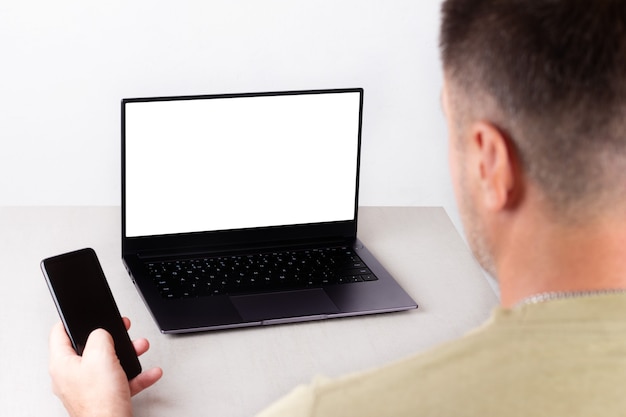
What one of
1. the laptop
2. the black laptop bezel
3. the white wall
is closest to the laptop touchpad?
the laptop

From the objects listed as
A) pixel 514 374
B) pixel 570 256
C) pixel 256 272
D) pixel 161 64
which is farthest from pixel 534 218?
pixel 161 64

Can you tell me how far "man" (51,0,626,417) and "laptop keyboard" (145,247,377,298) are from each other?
2.05ft

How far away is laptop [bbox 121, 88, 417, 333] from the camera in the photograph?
1.35 meters

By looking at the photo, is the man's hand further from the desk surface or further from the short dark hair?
the short dark hair

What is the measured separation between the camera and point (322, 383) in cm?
67

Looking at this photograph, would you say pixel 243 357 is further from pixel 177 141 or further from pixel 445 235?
pixel 445 235

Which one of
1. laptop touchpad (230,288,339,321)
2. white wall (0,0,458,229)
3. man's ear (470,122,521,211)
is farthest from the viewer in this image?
white wall (0,0,458,229)

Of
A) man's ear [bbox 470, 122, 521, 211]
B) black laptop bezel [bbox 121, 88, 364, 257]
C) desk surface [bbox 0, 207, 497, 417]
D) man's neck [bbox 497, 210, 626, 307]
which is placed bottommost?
desk surface [bbox 0, 207, 497, 417]

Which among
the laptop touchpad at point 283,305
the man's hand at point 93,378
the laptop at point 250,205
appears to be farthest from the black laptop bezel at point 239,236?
the man's hand at point 93,378

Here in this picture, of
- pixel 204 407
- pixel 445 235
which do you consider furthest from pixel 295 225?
pixel 204 407

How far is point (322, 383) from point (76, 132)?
144cm

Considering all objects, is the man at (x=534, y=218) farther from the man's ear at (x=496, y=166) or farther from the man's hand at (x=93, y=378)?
the man's hand at (x=93, y=378)

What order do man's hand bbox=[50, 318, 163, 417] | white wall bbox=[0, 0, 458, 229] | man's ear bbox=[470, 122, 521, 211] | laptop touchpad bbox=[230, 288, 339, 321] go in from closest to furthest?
man's ear bbox=[470, 122, 521, 211] → man's hand bbox=[50, 318, 163, 417] → laptop touchpad bbox=[230, 288, 339, 321] → white wall bbox=[0, 0, 458, 229]

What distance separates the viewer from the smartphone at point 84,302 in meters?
1.14
